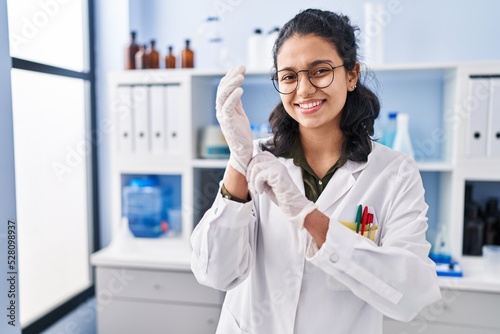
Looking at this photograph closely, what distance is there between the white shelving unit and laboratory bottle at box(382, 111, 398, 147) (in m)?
0.15

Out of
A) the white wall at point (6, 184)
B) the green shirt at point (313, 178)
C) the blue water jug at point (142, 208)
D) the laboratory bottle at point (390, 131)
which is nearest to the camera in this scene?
the green shirt at point (313, 178)

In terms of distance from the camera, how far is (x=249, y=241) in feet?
3.55

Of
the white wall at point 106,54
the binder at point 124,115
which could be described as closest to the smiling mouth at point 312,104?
the binder at point 124,115

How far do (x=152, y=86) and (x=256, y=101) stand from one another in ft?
1.90

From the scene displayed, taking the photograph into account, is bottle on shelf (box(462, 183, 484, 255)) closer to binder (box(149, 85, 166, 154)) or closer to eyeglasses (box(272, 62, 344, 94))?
eyeglasses (box(272, 62, 344, 94))

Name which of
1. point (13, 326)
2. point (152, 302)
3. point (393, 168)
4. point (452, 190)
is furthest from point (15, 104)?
point (452, 190)

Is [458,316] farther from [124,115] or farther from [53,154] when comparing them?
[53,154]

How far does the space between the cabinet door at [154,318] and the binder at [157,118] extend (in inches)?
30.1

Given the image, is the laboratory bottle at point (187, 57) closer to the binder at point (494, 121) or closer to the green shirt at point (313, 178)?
the green shirt at point (313, 178)

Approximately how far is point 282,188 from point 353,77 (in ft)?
1.27

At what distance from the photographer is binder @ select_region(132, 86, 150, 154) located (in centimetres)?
216

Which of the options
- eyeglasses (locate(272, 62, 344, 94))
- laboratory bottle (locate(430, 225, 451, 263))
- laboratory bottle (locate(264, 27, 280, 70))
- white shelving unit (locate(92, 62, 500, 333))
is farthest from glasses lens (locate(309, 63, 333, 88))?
laboratory bottle (locate(430, 225, 451, 263))

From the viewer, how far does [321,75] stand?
3.25ft

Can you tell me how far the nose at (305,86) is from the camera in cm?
97
